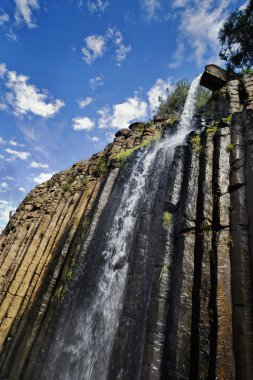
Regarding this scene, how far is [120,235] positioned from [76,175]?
6681 millimetres

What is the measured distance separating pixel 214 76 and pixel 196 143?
21.0ft

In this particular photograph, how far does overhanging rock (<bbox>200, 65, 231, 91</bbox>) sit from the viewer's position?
1181 cm

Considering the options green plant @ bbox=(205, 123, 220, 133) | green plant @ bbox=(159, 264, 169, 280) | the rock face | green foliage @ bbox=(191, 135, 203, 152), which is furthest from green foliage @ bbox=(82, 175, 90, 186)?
green plant @ bbox=(159, 264, 169, 280)

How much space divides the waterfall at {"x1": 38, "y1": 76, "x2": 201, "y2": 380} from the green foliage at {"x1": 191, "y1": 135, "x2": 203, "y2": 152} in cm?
172

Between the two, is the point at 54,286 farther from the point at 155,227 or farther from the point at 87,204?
the point at 155,227

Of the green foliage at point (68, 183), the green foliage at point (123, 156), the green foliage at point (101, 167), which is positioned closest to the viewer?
the green foliage at point (123, 156)

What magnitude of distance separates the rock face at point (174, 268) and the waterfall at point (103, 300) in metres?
0.31

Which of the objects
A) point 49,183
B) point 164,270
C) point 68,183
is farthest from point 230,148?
point 49,183

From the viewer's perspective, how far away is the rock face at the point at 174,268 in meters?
4.28

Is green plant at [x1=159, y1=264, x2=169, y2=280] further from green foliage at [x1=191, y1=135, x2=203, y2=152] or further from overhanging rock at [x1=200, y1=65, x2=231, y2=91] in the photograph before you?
overhanging rock at [x1=200, y1=65, x2=231, y2=91]

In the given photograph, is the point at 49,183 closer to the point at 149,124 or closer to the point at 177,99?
the point at 149,124

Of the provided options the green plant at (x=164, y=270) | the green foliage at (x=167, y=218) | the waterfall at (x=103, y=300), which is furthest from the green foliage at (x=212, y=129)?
the green plant at (x=164, y=270)

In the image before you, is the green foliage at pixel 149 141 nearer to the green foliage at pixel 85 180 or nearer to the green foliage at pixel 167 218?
the green foliage at pixel 85 180

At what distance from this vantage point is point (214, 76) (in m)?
11.8
